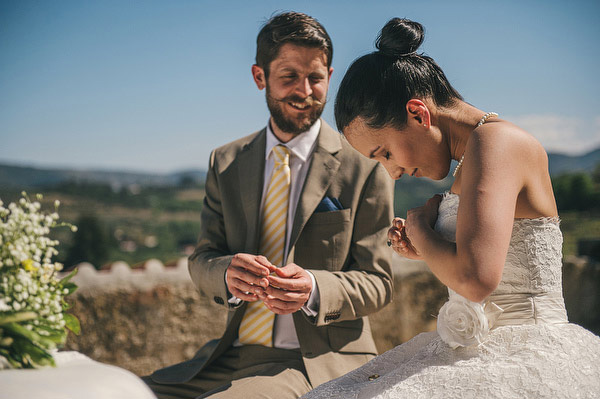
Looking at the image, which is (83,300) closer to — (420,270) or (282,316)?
(282,316)

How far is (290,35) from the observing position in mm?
2807

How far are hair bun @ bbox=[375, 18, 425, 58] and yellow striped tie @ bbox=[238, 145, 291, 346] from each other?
1.07 m

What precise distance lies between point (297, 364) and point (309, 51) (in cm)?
156

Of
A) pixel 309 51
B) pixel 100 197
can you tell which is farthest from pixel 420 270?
pixel 100 197

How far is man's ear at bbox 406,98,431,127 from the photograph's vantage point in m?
1.81

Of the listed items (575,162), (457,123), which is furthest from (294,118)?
(575,162)

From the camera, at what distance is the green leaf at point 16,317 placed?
1.44m

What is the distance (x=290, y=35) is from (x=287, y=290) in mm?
1317

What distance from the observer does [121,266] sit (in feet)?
13.5

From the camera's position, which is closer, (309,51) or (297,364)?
(297,364)

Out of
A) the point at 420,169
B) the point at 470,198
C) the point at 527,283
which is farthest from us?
the point at 420,169

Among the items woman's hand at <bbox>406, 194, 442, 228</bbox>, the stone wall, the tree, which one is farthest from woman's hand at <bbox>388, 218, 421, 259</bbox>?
the tree

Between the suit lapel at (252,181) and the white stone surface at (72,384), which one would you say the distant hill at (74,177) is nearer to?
the suit lapel at (252,181)

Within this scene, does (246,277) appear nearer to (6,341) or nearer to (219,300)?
(219,300)
